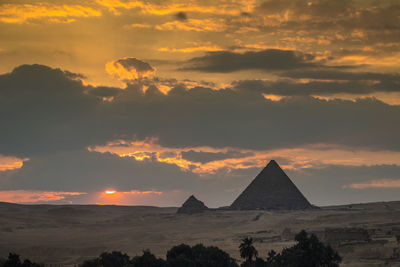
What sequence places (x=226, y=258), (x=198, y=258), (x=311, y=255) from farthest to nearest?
(x=226, y=258) → (x=198, y=258) → (x=311, y=255)

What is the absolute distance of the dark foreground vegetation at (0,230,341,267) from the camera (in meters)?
71.1

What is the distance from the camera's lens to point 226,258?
82625 mm

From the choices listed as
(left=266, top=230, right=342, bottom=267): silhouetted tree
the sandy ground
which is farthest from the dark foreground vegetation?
the sandy ground

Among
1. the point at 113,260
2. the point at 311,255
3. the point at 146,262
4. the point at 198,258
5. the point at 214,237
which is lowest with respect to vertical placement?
the point at 311,255

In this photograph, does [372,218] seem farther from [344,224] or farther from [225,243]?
[225,243]

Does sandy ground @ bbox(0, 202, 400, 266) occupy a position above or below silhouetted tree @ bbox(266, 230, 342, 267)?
above

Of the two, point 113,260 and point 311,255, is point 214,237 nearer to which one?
point 113,260

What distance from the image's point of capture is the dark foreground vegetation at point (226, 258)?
71056 mm

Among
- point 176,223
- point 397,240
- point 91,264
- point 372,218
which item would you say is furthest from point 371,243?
point 176,223

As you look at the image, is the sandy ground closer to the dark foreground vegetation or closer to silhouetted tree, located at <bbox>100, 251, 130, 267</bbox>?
the dark foreground vegetation

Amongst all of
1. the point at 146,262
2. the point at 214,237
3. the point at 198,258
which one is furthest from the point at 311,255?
the point at 214,237

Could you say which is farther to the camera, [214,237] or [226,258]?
[214,237]

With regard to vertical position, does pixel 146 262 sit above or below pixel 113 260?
below

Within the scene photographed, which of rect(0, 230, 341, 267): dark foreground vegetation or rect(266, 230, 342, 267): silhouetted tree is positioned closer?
rect(266, 230, 342, 267): silhouetted tree
